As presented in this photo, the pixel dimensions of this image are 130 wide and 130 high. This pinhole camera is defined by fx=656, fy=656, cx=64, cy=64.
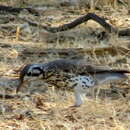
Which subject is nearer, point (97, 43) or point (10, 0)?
point (97, 43)

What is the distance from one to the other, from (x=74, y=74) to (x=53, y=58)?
229cm

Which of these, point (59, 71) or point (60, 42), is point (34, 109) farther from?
point (60, 42)

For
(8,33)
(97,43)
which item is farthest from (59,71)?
(8,33)

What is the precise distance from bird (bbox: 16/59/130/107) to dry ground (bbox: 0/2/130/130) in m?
0.24

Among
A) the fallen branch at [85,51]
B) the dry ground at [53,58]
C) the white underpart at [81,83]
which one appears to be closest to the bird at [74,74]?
the white underpart at [81,83]

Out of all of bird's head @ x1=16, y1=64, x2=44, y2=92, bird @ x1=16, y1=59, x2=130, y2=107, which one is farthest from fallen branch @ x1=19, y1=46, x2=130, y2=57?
bird's head @ x1=16, y1=64, x2=44, y2=92

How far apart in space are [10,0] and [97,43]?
385cm

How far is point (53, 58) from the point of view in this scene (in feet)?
30.0

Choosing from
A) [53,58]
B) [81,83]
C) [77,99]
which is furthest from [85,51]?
[81,83]

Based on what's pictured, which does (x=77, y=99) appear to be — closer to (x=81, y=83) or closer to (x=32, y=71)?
(x=81, y=83)

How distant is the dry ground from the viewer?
6.50m

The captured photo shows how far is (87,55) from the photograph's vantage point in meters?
9.04

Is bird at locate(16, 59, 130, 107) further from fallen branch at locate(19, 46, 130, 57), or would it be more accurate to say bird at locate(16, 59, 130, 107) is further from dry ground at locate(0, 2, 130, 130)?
fallen branch at locate(19, 46, 130, 57)

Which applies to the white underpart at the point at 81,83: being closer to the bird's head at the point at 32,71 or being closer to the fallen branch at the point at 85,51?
the bird's head at the point at 32,71
